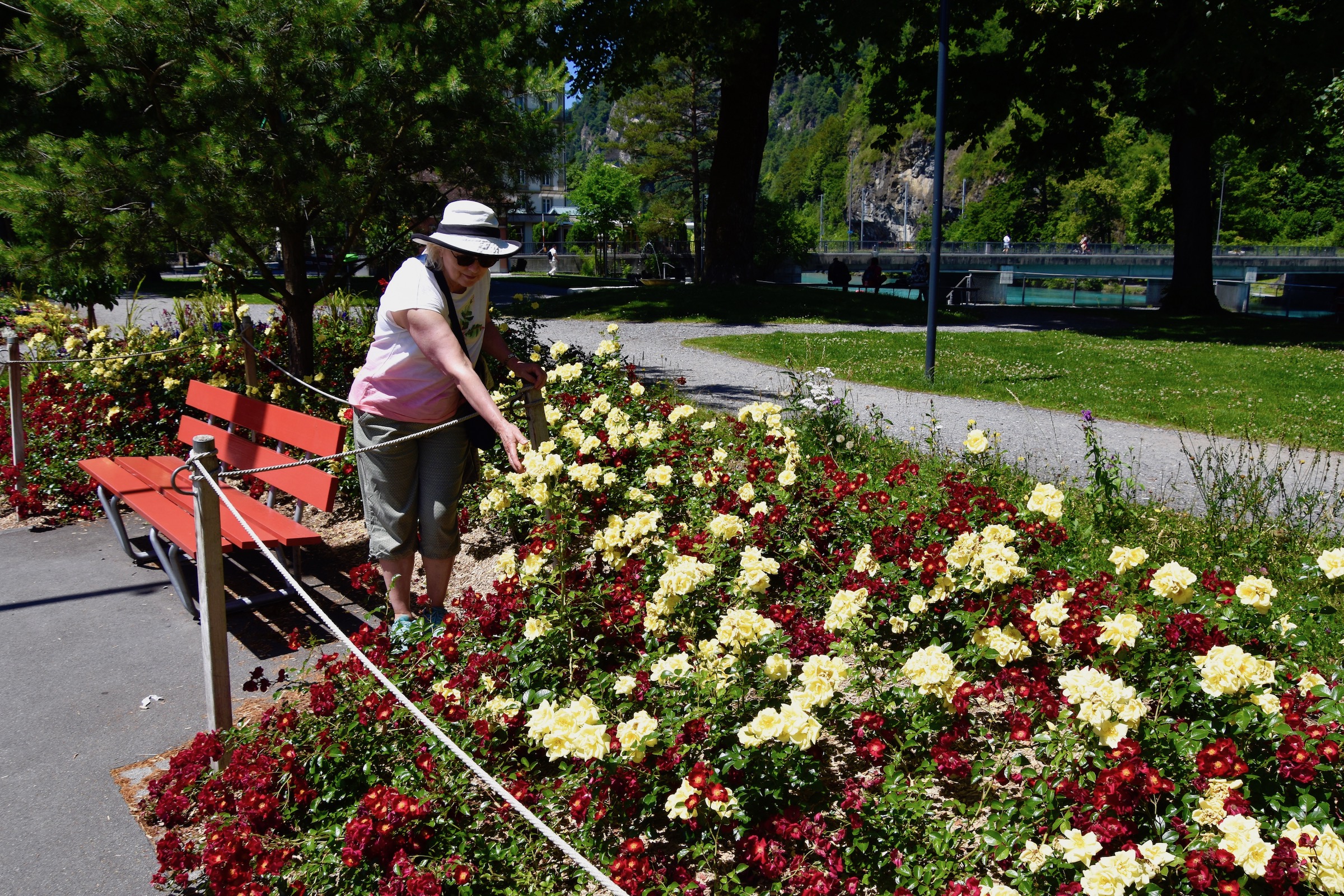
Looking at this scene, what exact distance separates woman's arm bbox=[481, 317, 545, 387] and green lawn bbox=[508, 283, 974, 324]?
11.4 meters

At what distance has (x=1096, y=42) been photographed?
69.0 ft

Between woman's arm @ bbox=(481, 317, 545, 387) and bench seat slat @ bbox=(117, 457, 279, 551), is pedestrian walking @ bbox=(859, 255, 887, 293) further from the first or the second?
woman's arm @ bbox=(481, 317, 545, 387)

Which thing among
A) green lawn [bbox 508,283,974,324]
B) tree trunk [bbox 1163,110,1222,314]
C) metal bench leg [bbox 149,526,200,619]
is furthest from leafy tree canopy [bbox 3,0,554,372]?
tree trunk [bbox 1163,110,1222,314]

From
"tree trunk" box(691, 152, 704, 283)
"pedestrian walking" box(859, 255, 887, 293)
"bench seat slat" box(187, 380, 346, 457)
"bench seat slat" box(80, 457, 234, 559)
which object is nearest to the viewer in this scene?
"bench seat slat" box(80, 457, 234, 559)

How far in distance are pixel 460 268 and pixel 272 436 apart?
2.57 meters

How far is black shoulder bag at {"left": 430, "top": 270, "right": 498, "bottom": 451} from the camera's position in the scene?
3.65m

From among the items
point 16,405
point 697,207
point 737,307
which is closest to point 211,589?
point 16,405

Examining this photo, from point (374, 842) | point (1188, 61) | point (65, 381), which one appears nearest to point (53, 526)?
point (65, 381)

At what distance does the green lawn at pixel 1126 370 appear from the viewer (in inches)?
347

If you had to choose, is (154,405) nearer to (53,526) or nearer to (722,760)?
(53,526)

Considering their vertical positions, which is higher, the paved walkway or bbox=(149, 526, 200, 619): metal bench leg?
bbox=(149, 526, 200, 619): metal bench leg

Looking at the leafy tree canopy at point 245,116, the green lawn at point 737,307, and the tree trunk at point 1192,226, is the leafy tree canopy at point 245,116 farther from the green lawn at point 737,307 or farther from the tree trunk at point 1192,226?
the tree trunk at point 1192,226

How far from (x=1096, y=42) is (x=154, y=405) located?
2054cm

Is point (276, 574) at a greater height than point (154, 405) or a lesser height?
lesser
